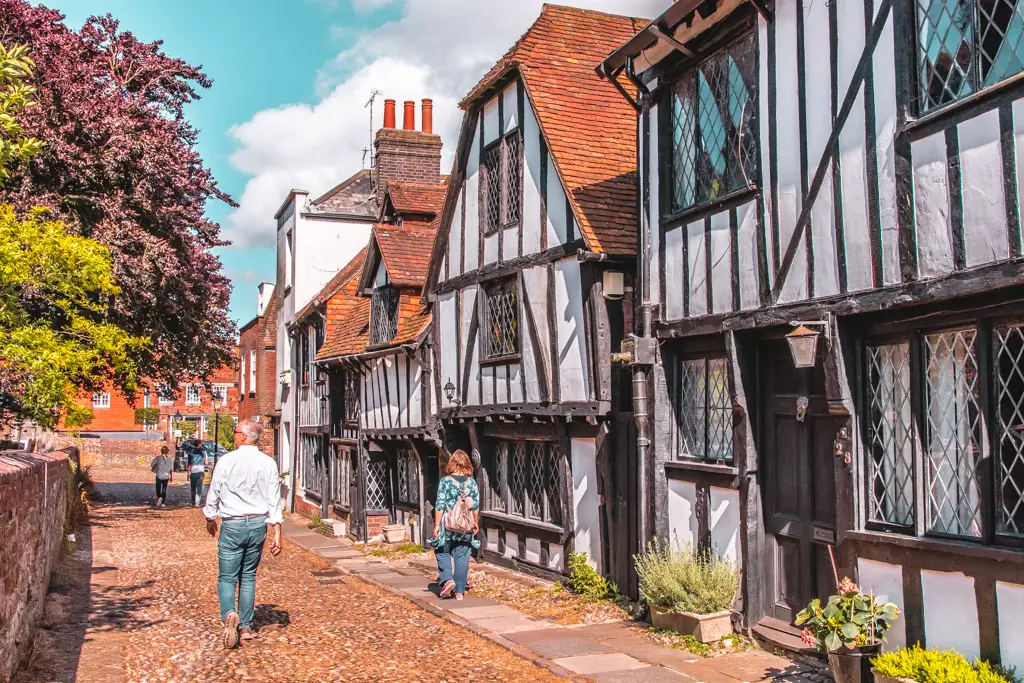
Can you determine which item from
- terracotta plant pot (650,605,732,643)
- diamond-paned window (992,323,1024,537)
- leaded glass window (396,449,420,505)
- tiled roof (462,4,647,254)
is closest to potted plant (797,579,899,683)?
diamond-paned window (992,323,1024,537)

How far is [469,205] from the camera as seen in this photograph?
14.5 metres

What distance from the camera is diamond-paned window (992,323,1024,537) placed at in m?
6.02

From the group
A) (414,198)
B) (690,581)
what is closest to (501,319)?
(690,581)

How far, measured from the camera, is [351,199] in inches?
1123

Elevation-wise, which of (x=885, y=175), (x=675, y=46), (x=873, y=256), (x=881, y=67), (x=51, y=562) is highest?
(x=675, y=46)

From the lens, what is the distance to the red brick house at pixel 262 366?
3247 centimetres

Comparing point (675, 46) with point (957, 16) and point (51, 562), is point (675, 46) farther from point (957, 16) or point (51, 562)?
point (51, 562)

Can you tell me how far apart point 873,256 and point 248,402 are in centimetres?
3628

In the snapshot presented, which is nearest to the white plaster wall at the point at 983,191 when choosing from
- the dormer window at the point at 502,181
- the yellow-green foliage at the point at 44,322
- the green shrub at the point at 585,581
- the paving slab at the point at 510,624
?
the paving slab at the point at 510,624

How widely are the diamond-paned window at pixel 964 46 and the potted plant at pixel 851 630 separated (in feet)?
11.3

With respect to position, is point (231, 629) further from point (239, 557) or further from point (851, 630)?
point (851, 630)

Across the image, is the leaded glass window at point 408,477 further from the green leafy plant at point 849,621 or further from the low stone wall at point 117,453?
the low stone wall at point 117,453

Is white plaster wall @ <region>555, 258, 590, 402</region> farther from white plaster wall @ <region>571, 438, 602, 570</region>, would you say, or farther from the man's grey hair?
the man's grey hair

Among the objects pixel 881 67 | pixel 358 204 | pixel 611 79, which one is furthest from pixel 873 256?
pixel 358 204
